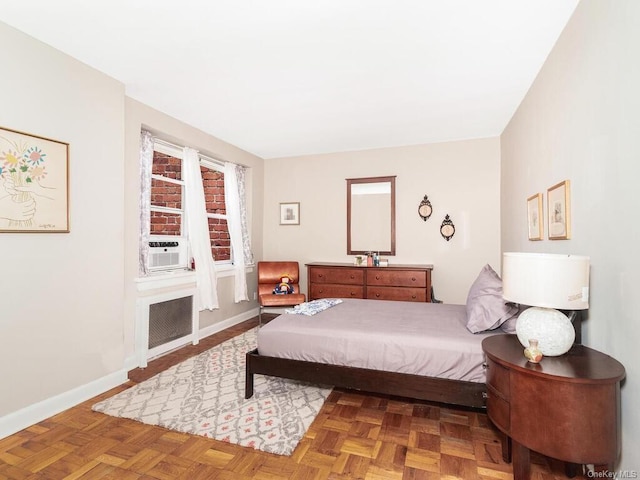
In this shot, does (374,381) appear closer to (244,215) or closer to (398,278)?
(398,278)

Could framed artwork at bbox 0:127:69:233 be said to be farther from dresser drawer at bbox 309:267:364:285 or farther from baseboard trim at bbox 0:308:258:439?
dresser drawer at bbox 309:267:364:285

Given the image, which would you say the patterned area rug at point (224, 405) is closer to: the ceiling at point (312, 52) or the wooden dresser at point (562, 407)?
the wooden dresser at point (562, 407)

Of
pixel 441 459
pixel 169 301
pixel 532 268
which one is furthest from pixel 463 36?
pixel 169 301

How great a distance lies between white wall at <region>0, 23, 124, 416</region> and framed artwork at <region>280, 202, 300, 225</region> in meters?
2.92

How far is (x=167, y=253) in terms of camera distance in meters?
4.04

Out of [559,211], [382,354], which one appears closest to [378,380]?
[382,354]

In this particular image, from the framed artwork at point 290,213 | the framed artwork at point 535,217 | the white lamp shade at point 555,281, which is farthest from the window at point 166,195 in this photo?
the framed artwork at point 535,217

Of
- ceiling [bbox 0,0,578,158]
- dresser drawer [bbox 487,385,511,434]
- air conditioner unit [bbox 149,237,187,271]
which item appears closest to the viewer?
dresser drawer [bbox 487,385,511,434]

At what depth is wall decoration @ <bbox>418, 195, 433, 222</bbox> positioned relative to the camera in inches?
193

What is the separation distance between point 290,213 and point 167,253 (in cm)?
223

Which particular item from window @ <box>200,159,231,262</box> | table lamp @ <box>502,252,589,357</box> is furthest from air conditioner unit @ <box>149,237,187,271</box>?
table lamp @ <box>502,252,589,357</box>

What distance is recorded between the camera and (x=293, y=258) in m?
5.69

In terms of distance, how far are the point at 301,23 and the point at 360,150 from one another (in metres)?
3.16

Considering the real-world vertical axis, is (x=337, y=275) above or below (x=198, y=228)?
below
